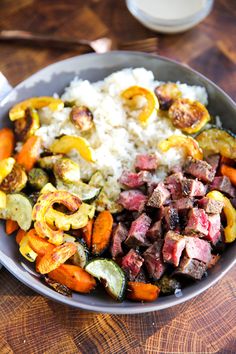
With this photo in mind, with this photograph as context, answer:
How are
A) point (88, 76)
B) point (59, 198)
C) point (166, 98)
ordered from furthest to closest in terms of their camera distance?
point (88, 76), point (166, 98), point (59, 198)

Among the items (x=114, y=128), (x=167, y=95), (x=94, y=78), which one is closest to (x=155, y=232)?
(x=114, y=128)

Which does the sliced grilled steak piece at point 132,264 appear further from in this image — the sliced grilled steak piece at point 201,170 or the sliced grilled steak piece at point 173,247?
the sliced grilled steak piece at point 201,170

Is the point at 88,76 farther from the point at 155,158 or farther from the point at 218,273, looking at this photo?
the point at 218,273

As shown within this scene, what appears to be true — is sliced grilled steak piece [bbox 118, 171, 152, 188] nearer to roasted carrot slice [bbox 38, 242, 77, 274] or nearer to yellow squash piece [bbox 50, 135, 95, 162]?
yellow squash piece [bbox 50, 135, 95, 162]

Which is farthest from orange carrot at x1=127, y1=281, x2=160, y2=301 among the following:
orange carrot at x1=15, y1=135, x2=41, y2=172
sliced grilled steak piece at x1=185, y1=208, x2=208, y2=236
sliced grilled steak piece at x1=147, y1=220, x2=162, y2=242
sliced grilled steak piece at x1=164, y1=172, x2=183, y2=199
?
orange carrot at x1=15, y1=135, x2=41, y2=172

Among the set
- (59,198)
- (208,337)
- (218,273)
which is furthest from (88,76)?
(208,337)

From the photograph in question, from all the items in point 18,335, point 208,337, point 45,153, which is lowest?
point 208,337

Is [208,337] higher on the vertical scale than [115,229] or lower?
lower

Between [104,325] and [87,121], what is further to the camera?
[87,121]
